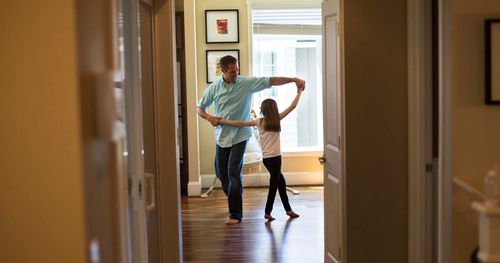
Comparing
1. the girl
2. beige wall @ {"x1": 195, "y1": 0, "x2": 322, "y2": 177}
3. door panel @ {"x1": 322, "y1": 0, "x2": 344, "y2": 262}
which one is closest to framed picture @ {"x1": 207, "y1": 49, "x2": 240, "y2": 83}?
beige wall @ {"x1": 195, "y1": 0, "x2": 322, "y2": 177}

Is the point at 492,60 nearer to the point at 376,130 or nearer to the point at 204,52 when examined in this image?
the point at 376,130

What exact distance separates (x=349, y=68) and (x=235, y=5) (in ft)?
13.4

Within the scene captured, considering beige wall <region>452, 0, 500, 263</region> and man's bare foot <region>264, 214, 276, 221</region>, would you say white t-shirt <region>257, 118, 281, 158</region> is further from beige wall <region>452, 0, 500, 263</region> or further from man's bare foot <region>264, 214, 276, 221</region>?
beige wall <region>452, 0, 500, 263</region>

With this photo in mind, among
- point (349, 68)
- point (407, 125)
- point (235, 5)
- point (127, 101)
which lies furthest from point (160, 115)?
point (235, 5)

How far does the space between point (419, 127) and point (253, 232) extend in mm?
2329

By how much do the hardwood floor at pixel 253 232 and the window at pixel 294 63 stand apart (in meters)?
1.00

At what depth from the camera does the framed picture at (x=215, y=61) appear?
7.14 meters

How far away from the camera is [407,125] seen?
3377 mm

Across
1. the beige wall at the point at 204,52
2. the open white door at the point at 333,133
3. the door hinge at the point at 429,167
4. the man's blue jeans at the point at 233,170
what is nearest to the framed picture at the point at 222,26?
the beige wall at the point at 204,52

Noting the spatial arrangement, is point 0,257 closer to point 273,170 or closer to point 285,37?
point 273,170

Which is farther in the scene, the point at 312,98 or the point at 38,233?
the point at 312,98

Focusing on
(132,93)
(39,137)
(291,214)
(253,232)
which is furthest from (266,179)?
(39,137)

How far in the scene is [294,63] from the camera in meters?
7.49

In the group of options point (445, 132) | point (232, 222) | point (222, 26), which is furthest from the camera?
point (222, 26)
